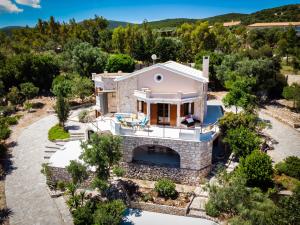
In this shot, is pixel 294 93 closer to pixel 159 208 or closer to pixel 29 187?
pixel 159 208

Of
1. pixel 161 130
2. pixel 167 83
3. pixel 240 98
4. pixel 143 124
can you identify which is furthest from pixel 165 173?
pixel 240 98

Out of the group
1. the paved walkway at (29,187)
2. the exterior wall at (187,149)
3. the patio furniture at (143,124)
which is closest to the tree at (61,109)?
the paved walkway at (29,187)

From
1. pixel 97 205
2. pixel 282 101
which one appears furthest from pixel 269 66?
pixel 97 205

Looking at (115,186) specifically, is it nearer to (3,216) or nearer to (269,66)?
(3,216)

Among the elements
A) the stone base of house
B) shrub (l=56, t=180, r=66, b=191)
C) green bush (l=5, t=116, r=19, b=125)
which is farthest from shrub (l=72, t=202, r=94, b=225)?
green bush (l=5, t=116, r=19, b=125)

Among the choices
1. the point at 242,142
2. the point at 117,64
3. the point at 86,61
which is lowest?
the point at 242,142
